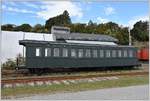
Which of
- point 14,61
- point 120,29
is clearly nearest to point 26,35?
point 14,61

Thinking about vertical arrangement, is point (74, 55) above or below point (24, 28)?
below

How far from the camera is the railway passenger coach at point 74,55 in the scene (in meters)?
20.5

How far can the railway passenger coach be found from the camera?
2048 centimetres

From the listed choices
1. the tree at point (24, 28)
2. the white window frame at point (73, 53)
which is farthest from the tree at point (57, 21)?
the white window frame at point (73, 53)

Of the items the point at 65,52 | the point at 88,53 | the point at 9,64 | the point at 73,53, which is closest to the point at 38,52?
the point at 65,52

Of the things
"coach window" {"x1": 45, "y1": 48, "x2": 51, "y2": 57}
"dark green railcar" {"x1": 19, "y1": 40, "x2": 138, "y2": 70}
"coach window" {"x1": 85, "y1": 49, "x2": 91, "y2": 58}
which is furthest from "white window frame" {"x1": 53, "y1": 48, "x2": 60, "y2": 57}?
"coach window" {"x1": 85, "y1": 49, "x2": 91, "y2": 58}

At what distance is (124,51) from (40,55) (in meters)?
8.55

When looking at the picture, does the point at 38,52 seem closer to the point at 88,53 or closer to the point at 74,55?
the point at 74,55

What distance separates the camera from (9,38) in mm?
27953

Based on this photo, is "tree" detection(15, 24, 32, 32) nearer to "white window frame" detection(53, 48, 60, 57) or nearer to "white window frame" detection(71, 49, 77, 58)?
"white window frame" detection(71, 49, 77, 58)

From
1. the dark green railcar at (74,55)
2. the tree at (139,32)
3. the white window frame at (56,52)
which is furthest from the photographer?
the tree at (139,32)

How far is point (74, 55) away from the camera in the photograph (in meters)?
22.7

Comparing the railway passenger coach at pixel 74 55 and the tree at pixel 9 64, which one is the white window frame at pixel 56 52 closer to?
the railway passenger coach at pixel 74 55

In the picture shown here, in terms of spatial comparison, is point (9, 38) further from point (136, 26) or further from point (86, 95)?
point (136, 26)
